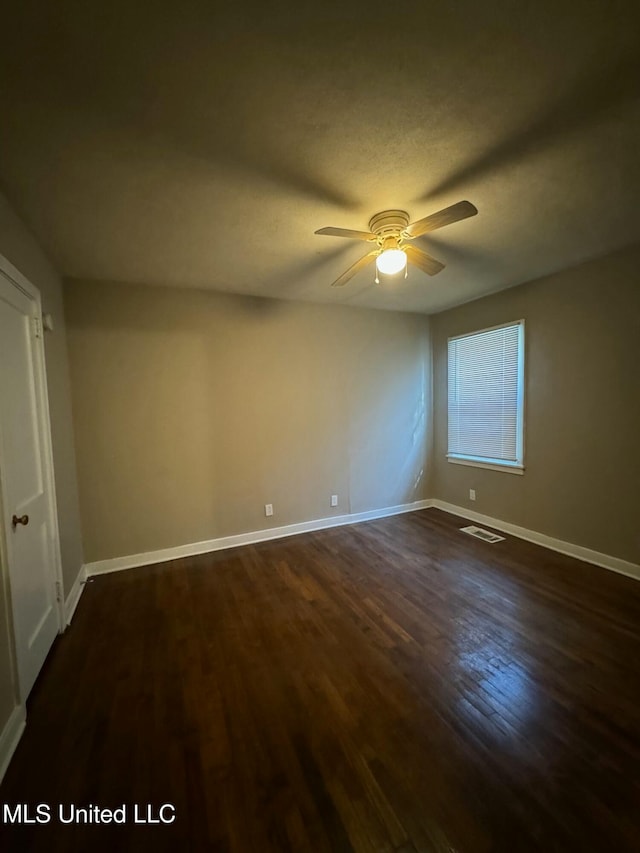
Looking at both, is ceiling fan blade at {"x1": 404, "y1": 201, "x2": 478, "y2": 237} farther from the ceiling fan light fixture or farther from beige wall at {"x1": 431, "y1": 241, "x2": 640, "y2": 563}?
beige wall at {"x1": 431, "y1": 241, "x2": 640, "y2": 563}

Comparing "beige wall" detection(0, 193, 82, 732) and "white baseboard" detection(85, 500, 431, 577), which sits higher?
"beige wall" detection(0, 193, 82, 732)

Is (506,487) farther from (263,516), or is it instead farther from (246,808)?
(246,808)

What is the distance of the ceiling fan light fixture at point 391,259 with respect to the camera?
2.11 metres

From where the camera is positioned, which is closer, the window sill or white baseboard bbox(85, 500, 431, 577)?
white baseboard bbox(85, 500, 431, 577)

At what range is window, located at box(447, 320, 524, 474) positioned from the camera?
363cm

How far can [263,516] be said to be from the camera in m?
3.79

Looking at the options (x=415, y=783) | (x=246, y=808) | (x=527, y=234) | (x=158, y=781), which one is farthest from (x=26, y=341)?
(x=527, y=234)

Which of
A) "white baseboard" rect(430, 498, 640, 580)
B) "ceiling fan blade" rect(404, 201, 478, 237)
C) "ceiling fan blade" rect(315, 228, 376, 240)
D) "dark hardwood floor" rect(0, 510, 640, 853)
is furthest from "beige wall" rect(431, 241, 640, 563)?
"ceiling fan blade" rect(315, 228, 376, 240)

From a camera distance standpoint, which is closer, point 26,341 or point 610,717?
point 610,717

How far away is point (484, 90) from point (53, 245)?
2723mm

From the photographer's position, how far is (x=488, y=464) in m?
3.97

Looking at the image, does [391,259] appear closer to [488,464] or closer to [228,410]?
[228,410]

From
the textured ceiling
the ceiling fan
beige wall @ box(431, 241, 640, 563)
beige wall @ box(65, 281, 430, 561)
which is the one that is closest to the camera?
the textured ceiling

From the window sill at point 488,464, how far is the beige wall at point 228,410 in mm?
576
